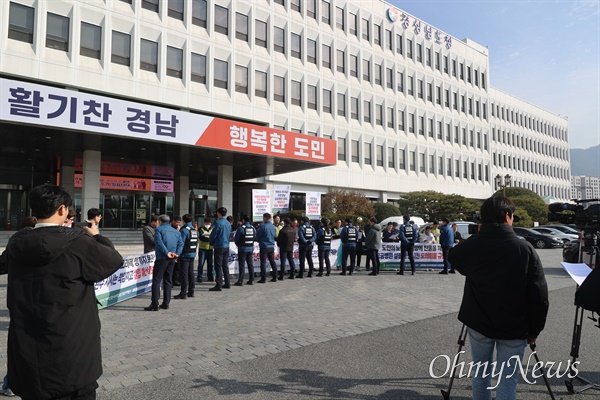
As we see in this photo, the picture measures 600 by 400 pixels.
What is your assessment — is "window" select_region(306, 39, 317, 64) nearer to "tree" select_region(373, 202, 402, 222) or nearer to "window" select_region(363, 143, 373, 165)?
"window" select_region(363, 143, 373, 165)

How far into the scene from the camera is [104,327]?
6500 mm

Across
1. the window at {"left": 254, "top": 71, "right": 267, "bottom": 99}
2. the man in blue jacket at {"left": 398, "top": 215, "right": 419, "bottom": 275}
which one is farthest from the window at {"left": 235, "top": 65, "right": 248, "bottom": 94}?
the man in blue jacket at {"left": 398, "top": 215, "right": 419, "bottom": 275}

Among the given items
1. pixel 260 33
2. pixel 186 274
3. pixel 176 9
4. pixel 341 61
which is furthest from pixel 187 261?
pixel 341 61

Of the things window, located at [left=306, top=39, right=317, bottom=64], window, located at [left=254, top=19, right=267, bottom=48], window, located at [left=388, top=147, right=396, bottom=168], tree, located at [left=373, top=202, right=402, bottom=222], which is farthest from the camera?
window, located at [left=388, top=147, right=396, bottom=168]

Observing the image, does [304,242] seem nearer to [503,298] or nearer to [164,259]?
[164,259]

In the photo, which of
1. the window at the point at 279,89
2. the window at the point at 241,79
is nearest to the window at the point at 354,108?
the window at the point at 279,89

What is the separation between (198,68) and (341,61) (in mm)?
14284

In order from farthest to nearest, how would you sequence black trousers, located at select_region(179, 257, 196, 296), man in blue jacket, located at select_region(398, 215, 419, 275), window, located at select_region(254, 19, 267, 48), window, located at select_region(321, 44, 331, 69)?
1. window, located at select_region(321, 44, 331, 69)
2. window, located at select_region(254, 19, 267, 48)
3. man in blue jacket, located at select_region(398, 215, 419, 275)
4. black trousers, located at select_region(179, 257, 196, 296)

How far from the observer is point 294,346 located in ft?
17.9

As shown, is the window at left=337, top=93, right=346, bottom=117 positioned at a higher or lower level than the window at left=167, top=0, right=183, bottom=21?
lower

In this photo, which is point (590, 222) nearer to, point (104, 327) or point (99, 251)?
point (99, 251)

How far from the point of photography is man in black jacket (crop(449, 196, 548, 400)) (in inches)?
117

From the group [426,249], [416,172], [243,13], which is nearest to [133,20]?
[243,13]

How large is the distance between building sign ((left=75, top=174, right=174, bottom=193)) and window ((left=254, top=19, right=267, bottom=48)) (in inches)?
476
